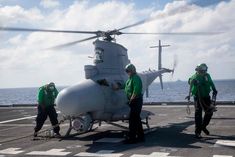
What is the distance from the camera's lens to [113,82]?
52.2 feet

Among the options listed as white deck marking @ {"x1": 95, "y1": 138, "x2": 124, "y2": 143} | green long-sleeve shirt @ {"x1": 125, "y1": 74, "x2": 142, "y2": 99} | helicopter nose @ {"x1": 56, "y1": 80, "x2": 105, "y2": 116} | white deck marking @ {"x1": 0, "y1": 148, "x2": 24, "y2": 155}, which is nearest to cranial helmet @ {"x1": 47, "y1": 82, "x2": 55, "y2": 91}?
helicopter nose @ {"x1": 56, "y1": 80, "x2": 105, "y2": 116}

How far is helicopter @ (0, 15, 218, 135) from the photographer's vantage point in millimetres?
14172

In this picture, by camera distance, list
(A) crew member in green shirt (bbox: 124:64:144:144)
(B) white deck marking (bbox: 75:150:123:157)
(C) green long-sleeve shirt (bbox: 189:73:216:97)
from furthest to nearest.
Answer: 1. (C) green long-sleeve shirt (bbox: 189:73:216:97)
2. (A) crew member in green shirt (bbox: 124:64:144:144)
3. (B) white deck marking (bbox: 75:150:123:157)


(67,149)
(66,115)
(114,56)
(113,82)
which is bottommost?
(67,149)

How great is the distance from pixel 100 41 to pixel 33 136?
488 cm

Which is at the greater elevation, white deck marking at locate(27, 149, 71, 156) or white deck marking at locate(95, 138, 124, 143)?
white deck marking at locate(95, 138, 124, 143)

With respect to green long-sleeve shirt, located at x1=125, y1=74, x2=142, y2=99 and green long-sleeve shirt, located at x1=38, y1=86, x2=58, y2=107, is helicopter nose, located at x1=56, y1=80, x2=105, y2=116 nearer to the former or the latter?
green long-sleeve shirt, located at x1=125, y1=74, x2=142, y2=99

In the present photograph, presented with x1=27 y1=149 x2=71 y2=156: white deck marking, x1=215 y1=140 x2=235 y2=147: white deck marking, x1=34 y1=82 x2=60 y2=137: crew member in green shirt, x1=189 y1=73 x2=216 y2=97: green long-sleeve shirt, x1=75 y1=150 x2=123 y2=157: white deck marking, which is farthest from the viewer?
x1=34 y1=82 x2=60 y2=137: crew member in green shirt

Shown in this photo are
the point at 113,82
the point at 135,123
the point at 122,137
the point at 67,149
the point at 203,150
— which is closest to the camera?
the point at 203,150

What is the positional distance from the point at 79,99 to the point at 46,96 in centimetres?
258

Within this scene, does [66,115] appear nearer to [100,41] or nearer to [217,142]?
[100,41]

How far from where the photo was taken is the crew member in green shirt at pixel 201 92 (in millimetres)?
13961

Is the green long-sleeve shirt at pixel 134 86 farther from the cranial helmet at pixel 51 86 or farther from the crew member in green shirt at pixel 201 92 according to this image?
the cranial helmet at pixel 51 86

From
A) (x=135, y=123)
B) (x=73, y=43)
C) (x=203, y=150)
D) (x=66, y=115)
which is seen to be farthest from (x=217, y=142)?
(x=73, y=43)
